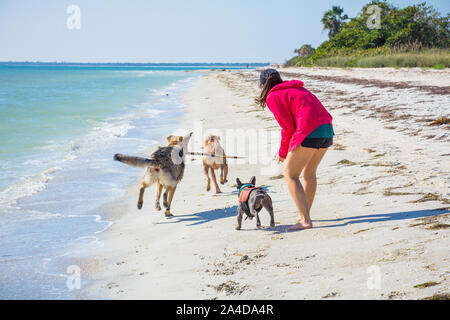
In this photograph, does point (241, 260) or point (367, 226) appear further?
point (367, 226)

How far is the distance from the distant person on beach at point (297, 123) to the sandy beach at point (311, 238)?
0.78 meters

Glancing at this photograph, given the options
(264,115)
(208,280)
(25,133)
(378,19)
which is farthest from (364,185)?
(378,19)

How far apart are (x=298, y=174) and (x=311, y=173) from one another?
33 centimetres

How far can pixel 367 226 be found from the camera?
4590mm

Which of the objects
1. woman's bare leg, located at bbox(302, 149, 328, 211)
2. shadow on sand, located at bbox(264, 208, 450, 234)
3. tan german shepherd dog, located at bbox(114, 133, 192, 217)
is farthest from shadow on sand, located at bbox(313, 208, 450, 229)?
tan german shepherd dog, located at bbox(114, 133, 192, 217)

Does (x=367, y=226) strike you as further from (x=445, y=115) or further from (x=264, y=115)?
(x=264, y=115)

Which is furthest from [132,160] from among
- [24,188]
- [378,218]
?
[24,188]

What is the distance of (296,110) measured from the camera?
4477 millimetres

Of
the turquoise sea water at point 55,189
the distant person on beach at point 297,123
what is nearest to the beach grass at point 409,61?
the turquoise sea water at point 55,189

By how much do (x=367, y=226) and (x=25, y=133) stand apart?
54.8ft

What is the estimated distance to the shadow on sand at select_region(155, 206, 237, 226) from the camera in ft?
19.9

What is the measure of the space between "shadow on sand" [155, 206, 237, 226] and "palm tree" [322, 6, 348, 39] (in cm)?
7238

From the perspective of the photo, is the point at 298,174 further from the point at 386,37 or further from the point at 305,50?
the point at 305,50

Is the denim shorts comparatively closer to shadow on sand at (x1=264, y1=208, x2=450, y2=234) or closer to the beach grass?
shadow on sand at (x1=264, y1=208, x2=450, y2=234)
